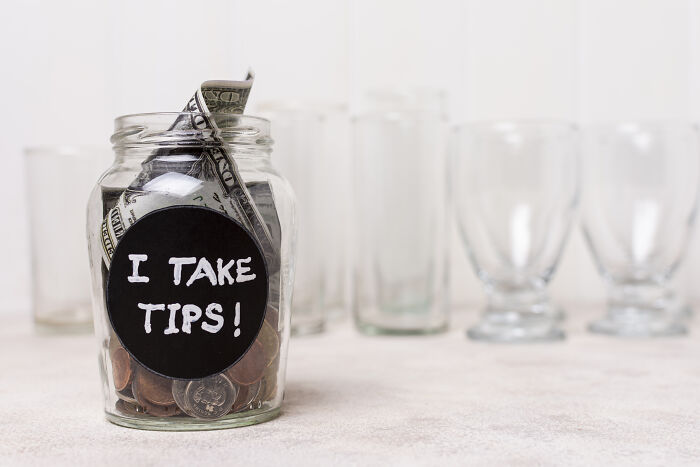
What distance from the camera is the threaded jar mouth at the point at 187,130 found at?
0.55 m

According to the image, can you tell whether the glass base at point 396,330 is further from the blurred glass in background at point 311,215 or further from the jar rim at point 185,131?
the jar rim at point 185,131

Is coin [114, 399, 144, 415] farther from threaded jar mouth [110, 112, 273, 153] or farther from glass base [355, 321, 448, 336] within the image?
glass base [355, 321, 448, 336]

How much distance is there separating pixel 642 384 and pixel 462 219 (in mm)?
307

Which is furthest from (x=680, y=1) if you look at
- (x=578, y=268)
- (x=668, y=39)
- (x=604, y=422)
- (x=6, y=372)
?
(x=6, y=372)

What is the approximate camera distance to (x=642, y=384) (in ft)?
2.37

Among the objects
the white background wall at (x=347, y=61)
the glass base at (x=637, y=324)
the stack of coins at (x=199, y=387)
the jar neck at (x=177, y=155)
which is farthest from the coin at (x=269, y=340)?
the white background wall at (x=347, y=61)

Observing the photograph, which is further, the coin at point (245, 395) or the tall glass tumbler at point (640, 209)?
the tall glass tumbler at point (640, 209)

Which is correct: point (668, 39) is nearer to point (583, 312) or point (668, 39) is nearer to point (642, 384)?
point (583, 312)

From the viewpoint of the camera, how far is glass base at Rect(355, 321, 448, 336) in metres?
1.01

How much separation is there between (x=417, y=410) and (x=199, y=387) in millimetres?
166

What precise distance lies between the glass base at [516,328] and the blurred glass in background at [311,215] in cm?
19

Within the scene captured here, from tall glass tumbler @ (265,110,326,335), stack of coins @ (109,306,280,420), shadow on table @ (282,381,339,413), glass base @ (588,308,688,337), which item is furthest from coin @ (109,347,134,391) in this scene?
glass base @ (588,308,688,337)

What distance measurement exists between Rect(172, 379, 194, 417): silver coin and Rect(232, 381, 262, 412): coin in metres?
0.03

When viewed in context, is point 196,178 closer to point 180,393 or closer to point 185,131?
point 185,131
